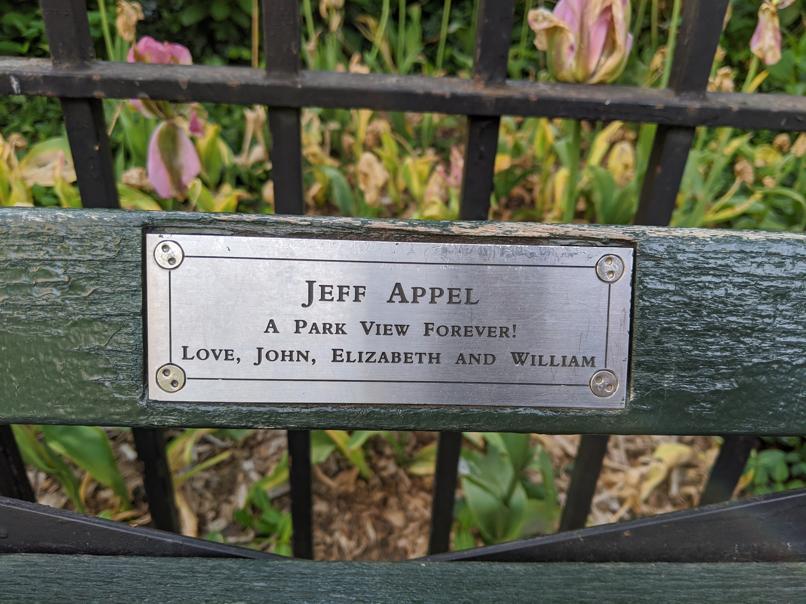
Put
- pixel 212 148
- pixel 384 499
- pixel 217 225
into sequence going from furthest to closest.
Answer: pixel 212 148 → pixel 384 499 → pixel 217 225

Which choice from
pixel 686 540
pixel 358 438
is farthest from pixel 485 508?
pixel 686 540

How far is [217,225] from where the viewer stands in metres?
0.82

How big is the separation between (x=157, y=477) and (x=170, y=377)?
1.66 feet

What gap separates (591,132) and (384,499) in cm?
175

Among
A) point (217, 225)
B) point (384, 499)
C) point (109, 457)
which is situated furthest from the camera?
point (384, 499)

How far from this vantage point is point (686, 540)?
0.93m

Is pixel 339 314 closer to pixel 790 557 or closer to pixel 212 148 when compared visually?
pixel 790 557

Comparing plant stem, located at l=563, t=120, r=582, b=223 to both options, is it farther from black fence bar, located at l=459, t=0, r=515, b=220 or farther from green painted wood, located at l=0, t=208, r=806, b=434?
green painted wood, located at l=0, t=208, r=806, b=434

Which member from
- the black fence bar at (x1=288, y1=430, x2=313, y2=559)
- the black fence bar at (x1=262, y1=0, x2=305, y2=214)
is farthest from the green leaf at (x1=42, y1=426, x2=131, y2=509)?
the black fence bar at (x1=262, y1=0, x2=305, y2=214)

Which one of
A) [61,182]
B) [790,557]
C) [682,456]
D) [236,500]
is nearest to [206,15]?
[61,182]

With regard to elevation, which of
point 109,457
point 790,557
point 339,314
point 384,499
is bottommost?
point 384,499

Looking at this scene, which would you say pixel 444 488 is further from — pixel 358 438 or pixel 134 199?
pixel 134 199

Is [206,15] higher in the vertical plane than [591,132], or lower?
higher

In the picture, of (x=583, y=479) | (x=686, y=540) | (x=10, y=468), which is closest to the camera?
(x=686, y=540)
